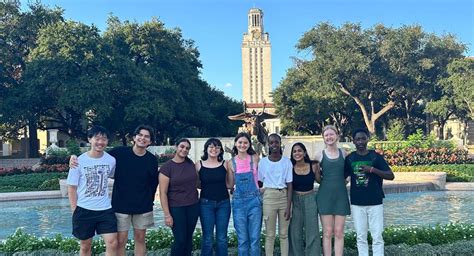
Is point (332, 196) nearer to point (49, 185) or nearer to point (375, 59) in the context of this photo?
point (49, 185)

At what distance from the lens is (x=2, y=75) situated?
104ft

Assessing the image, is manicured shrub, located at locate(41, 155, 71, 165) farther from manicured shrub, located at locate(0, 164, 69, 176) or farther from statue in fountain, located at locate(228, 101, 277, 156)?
statue in fountain, located at locate(228, 101, 277, 156)

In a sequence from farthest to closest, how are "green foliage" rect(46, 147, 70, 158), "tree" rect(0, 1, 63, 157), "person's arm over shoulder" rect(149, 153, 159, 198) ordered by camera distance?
"tree" rect(0, 1, 63, 157), "green foliage" rect(46, 147, 70, 158), "person's arm over shoulder" rect(149, 153, 159, 198)

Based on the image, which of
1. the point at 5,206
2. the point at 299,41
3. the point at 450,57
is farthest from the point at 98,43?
the point at 450,57

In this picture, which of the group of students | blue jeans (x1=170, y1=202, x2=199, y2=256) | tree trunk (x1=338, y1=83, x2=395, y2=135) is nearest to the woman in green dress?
the group of students

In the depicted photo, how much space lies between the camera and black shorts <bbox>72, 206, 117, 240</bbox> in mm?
4852

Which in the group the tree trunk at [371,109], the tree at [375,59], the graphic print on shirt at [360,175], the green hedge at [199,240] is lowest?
the green hedge at [199,240]

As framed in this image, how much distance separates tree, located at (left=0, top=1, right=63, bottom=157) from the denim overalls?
93.1 ft

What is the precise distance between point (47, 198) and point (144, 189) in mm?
10760

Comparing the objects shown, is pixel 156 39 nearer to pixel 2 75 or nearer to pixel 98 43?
pixel 98 43

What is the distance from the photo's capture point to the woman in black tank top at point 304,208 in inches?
218

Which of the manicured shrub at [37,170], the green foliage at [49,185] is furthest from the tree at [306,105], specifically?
the green foliage at [49,185]

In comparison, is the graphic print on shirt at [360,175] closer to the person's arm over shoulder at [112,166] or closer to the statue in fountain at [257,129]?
the person's arm over shoulder at [112,166]

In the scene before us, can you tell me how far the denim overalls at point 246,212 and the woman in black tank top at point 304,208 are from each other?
420 millimetres
